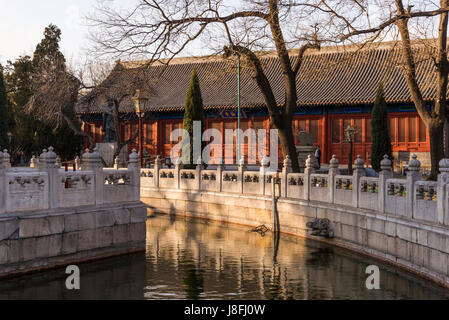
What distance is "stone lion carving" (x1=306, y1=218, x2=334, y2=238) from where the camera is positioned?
583 inches

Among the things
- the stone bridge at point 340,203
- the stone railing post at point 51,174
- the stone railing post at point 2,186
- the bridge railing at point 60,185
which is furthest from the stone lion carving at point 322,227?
the stone railing post at point 2,186

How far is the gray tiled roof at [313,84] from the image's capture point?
2906cm

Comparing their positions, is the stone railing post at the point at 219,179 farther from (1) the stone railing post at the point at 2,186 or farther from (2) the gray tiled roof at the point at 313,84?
(1) the stone railing post at the point at 2,186

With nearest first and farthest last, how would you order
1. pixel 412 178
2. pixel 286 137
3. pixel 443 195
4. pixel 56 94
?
1. pixel 443 195
2. pixel 412 178
3. pixel 286 137
4. pixel 56 94

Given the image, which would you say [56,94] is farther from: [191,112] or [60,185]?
[60,185]

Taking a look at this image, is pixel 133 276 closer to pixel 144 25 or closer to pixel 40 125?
pixel 144 25

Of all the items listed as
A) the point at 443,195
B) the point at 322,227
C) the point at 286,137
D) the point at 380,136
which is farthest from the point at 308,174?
the point at 380,136

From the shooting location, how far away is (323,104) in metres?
29.7

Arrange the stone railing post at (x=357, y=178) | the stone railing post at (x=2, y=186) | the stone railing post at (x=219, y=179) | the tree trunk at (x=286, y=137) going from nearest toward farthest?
the stone railing post at (x=2, y=186) < the stone railing post at (x=357, y=178) < the tree trunk at (x=286, y=137) < the stone railing post at (x=219, y=179)

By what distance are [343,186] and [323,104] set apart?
15675mm

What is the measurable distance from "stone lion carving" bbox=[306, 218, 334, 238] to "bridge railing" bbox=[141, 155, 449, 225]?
0.54 meters

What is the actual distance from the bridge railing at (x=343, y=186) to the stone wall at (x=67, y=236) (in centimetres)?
451

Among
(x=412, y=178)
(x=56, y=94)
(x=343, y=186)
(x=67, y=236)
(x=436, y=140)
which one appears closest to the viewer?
(x=412, y=178)

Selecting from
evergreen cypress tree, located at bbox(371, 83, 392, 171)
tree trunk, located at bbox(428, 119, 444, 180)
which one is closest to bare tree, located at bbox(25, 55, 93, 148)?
evergreen cypress tree, located at bbox(371, 83, 392, 171)
